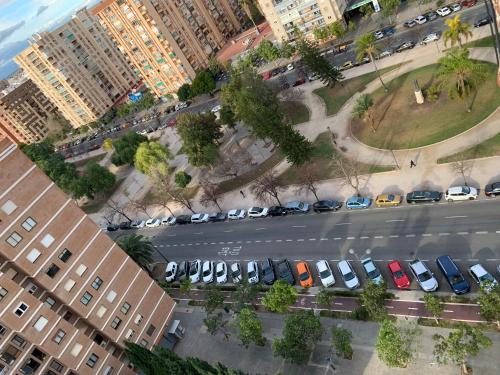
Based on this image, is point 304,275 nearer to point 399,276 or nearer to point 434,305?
point 399,276

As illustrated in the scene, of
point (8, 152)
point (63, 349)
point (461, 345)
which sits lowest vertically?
point (461, 345)

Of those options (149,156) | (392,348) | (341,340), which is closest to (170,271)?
(149,156)

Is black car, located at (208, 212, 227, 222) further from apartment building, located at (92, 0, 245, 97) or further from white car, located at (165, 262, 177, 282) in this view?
apartment building, located at (92, 0, 245, 97)

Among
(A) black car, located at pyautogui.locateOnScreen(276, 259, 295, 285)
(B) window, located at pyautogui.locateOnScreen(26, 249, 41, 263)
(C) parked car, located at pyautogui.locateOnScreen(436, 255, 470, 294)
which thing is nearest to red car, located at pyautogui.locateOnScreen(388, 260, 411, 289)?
(C) parked car, located at pyautogui.locateOnScreen(436, 255, 470, 294)

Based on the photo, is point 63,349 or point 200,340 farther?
point 200,340

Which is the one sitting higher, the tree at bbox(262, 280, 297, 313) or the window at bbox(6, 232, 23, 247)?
the window at bbox(6, 232, 23, 247)

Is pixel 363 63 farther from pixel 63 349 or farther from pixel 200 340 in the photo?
pixel 63 349

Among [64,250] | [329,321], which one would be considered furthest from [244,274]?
[64,250]
